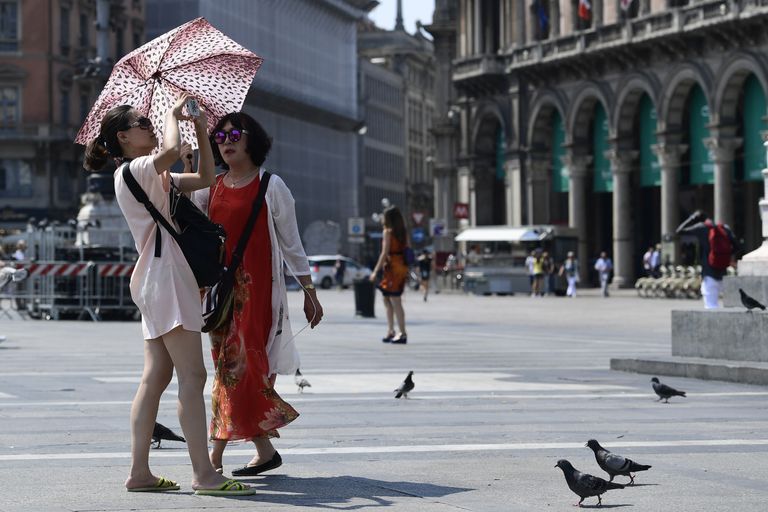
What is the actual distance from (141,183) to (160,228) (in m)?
0.23

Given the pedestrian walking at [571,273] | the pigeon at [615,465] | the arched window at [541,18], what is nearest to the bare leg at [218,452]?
the pigeon at [615,465]

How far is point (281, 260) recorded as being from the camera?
9594mm

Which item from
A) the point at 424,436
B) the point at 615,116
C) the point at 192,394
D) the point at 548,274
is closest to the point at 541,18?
the point at 615,116

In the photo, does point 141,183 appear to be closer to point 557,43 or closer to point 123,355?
point 123,355

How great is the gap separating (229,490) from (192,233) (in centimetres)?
121

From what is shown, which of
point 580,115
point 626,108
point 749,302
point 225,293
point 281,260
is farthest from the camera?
point 580,115

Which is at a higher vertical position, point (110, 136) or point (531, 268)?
point (531, 268)

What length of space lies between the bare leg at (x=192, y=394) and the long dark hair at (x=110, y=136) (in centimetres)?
93

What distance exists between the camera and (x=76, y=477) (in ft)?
30.8

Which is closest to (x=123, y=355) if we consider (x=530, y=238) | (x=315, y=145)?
(x=530, y=238)

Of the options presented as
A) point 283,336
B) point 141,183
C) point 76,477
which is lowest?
point 76,477

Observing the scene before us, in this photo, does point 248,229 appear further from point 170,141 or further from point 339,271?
point 339,271

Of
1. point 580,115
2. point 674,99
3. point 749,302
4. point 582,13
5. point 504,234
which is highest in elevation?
point 582,13

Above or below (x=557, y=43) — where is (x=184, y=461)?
below
